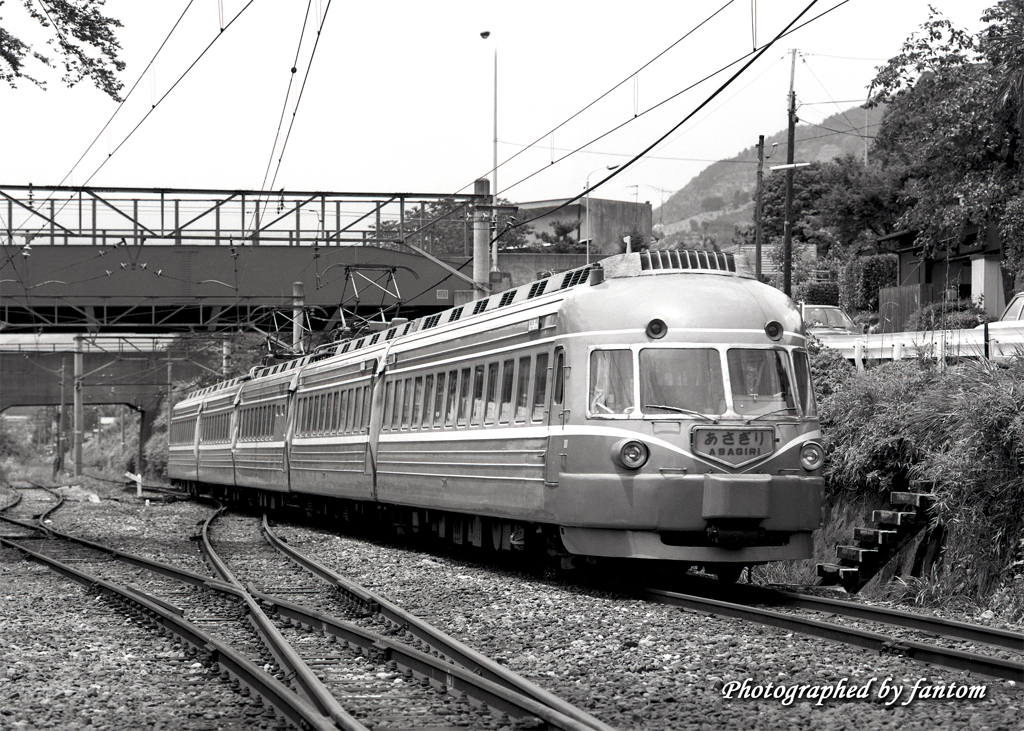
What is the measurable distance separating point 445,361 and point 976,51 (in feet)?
56.3

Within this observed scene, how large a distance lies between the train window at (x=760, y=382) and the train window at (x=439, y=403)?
4.97 meters

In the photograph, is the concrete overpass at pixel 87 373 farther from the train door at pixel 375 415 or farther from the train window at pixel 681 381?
the train window at pixel 681 381

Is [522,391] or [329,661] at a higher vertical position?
[522,391]

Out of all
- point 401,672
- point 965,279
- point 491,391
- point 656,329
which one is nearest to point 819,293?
point 965,279

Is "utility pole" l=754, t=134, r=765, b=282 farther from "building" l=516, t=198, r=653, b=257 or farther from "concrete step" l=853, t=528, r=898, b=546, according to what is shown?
"building" l=516, t=198, r=653, b=257

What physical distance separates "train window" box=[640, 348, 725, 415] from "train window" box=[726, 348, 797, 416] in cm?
15

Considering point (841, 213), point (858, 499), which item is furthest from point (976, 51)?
point (841, 213)

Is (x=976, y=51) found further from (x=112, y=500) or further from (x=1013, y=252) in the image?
(x=112, y=500)

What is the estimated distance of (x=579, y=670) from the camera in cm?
823

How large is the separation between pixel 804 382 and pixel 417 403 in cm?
621

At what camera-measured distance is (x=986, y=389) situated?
1172cm

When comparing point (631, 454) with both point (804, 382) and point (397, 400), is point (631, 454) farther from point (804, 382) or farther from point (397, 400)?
point (397, 400)

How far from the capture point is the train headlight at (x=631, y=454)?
1180cm

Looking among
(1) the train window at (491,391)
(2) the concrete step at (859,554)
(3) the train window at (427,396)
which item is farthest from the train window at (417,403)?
(2) the concrete step at (859,554)
